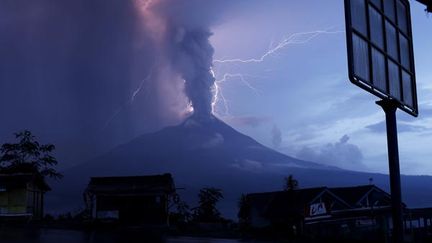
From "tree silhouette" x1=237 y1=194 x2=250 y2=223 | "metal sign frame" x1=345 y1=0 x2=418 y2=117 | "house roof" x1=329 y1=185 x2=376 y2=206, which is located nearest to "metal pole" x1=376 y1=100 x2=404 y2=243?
"metal sign frame" x1=345 y1=0 x2=418 y2=117

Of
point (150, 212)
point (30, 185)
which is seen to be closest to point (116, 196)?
point (150, 212)

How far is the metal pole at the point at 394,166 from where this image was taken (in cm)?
1183

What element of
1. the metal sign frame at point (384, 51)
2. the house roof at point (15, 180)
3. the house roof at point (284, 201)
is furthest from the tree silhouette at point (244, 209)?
the metal sign frame at point (384, 51)

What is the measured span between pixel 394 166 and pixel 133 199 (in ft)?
105

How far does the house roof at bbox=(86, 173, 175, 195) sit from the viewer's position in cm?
4119

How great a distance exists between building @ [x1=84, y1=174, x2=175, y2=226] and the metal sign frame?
96.9ft

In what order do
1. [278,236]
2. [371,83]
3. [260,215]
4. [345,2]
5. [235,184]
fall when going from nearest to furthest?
[345,2] < [371,83] < [278,236] < [260,215] < [235,184]

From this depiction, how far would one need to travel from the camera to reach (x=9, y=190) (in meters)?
43.1

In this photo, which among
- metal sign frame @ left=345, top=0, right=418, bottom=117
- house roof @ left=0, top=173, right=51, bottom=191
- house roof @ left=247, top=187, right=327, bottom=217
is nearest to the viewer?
metal sign frame @ left=345, top=0, right=418, bottom=117

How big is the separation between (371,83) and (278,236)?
29.0 m

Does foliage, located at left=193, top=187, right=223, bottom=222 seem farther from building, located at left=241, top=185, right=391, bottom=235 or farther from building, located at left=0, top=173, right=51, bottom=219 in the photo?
building, located at left=0, top=173, right=51, bottom=219

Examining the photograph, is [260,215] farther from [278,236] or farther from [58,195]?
[58,195]

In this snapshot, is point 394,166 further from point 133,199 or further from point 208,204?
point 208,204

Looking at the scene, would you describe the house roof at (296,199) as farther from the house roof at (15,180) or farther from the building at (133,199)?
the house roof at (15,180)
